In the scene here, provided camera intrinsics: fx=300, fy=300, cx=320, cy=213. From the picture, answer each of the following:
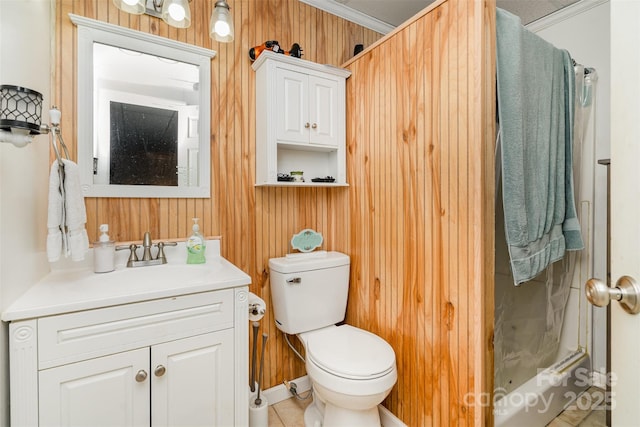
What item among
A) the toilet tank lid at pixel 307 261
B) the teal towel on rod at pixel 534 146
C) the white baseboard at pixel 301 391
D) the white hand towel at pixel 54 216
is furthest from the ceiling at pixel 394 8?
the white baseboard at pixel 301 391

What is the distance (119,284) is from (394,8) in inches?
92.5

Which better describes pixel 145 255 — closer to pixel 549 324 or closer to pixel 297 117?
pixel 297 117

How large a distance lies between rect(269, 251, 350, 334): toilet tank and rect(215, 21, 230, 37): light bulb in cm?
114

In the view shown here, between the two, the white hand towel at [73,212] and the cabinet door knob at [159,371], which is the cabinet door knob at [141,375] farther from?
the white hand towel at [73,212]

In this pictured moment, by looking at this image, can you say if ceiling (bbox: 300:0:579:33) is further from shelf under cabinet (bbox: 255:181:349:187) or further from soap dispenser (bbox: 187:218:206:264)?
soap dispenser (bbox: 187:218:206:264)

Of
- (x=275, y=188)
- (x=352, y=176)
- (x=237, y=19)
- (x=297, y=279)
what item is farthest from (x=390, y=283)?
(x=237, y=19)

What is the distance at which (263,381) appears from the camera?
183 cm

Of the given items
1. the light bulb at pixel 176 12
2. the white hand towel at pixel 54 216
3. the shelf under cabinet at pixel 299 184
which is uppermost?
the light bulb at pixel 176 12

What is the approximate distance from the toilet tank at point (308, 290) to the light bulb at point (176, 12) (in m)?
1.22

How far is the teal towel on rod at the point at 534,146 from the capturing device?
4.17 feet

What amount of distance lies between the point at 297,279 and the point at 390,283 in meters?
0.51

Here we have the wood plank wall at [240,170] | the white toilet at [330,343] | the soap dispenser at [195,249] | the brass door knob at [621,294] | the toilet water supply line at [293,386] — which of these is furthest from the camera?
the toilet water supply line at [293,386]

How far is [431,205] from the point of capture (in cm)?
140

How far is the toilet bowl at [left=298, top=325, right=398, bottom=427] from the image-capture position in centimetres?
129
